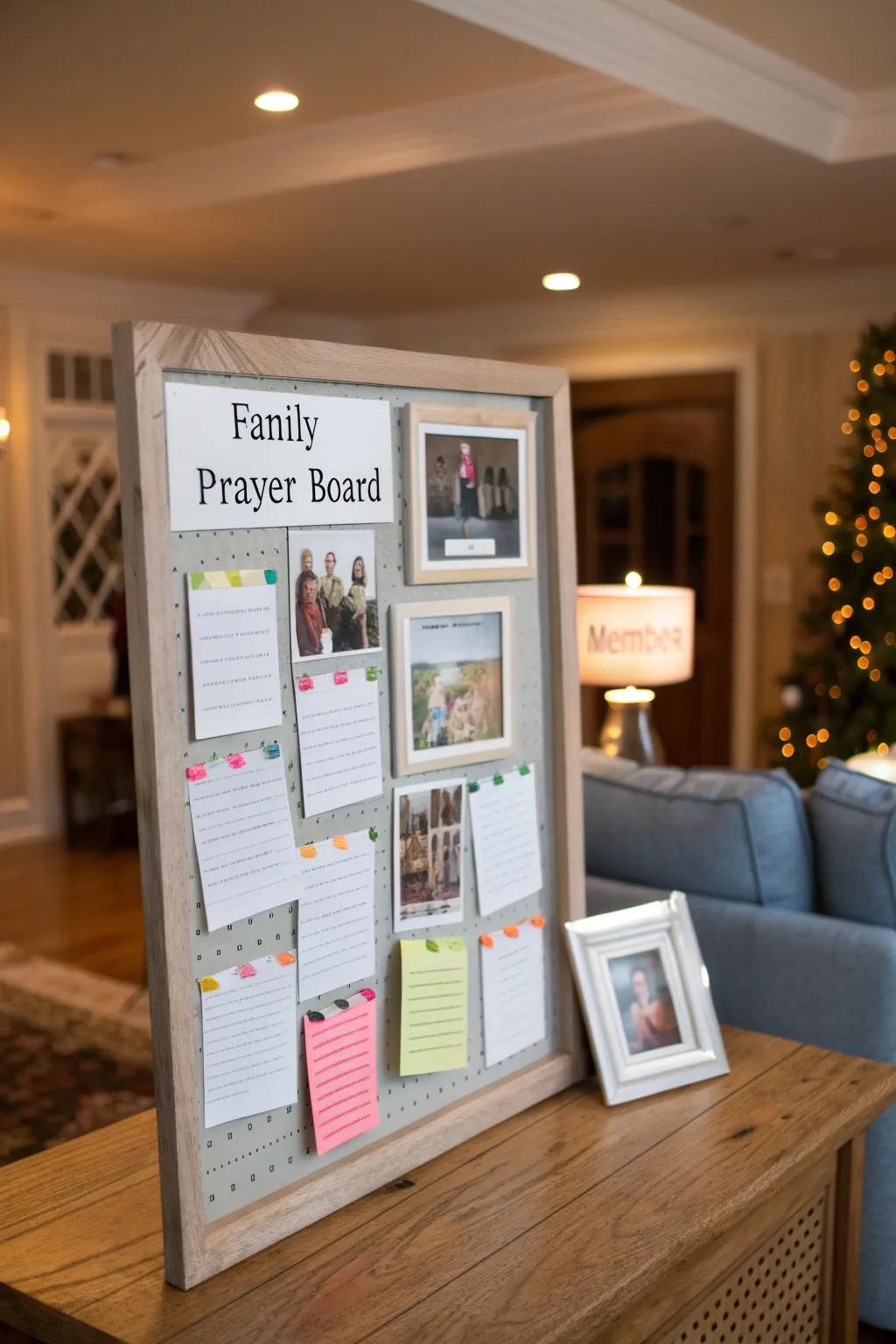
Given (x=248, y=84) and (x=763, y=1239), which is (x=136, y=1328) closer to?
(x=763, y=1239)

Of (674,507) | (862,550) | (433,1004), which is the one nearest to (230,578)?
(433,1004)

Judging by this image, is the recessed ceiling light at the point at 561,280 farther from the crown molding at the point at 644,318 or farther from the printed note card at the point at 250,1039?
the printed note card at the point at 250,1039

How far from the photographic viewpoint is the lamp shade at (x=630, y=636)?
12.1 ft

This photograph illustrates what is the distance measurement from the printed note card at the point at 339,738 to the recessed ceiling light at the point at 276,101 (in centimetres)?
A: 286

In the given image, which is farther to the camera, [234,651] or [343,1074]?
[343,1074]

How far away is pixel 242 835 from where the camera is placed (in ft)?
4.27

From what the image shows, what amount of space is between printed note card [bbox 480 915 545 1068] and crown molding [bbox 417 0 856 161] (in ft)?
6.90

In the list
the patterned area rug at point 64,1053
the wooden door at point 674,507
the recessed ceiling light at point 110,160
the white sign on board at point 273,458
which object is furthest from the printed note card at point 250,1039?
the wooden door at point 674,507

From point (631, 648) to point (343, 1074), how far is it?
2.41 metres

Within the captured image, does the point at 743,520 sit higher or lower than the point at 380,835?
higher

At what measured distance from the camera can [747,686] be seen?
20.8 ft

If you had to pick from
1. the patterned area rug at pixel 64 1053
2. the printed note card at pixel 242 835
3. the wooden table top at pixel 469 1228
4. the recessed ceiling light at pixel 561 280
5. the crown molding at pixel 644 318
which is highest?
the recessed ceiling light at pixel 561 280

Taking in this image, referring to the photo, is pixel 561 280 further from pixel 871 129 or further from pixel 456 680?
pixel 456 680

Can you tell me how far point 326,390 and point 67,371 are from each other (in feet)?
17.3
